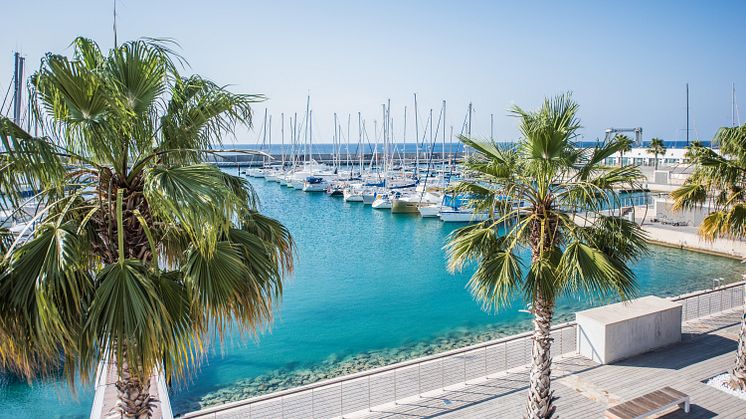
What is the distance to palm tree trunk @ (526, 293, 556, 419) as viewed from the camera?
6984 millimetres

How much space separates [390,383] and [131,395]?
21.8 feet

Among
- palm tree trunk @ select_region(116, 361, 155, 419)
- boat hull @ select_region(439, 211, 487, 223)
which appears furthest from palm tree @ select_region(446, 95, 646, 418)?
boat hull @ select_region(439, 211, 487, 223)

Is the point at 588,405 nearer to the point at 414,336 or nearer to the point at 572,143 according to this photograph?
the point at 572,143

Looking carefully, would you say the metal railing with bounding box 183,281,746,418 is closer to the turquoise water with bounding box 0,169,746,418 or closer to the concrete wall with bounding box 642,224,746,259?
the turquoise water with bounding box 0,169,746,418

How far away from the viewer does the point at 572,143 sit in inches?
272

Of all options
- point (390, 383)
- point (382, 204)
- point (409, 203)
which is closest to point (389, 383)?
point (390, 383)

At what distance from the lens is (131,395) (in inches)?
171

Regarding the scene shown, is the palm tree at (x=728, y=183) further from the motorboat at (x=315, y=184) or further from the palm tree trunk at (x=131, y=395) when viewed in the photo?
the motorboat at (x=315, y=184)

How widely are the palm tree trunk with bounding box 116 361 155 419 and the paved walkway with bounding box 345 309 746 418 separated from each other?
196 inches

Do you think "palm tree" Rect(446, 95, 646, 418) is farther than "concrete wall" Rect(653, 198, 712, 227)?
No

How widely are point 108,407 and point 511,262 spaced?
6.84m

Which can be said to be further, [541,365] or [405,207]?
[405,207]

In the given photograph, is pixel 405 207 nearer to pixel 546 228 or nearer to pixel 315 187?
pixel 315 187

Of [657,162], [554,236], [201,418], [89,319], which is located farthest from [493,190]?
[657,162]
